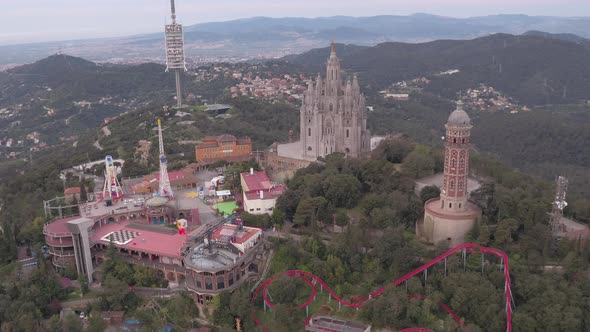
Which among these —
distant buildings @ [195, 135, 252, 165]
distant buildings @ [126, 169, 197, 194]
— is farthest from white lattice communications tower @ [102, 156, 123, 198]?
distant buildings @ [195, 135, 252, 165]

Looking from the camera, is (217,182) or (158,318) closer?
(158,318)

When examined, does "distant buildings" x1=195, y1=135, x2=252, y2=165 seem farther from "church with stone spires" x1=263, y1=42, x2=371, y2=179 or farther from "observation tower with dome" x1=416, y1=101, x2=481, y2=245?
"observation tower with dome" x1=416, y1=101, x2=481, y2=245

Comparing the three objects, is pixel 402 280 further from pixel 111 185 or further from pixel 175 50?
pixel 175 50

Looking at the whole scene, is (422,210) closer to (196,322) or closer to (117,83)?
(196,322)

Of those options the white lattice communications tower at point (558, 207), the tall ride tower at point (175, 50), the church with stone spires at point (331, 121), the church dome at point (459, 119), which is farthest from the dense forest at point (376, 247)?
the tall ride tower at point (175, 50)

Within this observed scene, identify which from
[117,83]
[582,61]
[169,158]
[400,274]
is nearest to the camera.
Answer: [400,274]

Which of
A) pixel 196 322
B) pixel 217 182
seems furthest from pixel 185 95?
pixel 196 322

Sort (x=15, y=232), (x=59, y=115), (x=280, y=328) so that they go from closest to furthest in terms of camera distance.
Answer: (x=280, y=328), (x=15, y=232), (x=59, y=115)
